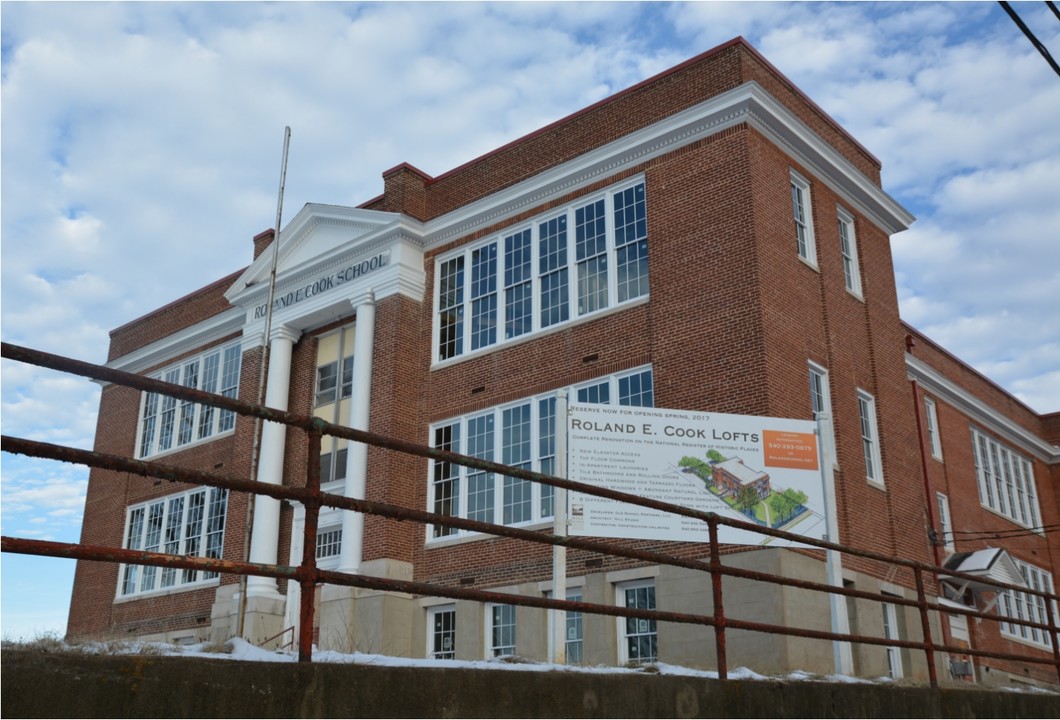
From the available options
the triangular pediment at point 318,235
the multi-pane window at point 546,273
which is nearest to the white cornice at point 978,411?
the multi-pane window at point 546,273

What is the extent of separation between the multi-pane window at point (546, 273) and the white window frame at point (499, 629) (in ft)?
19.5

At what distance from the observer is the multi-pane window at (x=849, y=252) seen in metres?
24.0

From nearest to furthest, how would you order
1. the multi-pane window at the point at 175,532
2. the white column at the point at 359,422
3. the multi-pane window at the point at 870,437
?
the multi-pane window at the point at 870,437 < the white column at the point at 359,422 < the multi-pane window at the point at 175,532

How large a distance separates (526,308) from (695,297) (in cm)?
455

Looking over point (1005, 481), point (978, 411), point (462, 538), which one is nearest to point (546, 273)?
point (462, 538)

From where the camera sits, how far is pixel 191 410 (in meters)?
31.9

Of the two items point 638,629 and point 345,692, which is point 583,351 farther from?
point 345,692

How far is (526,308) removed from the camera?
2353cm

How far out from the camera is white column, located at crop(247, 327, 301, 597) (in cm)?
2567

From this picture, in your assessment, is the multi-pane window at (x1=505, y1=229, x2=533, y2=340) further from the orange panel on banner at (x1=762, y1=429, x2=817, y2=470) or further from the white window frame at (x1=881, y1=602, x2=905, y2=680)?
the white window frame at (x1=881, y1=602, x2=905, y2=680)

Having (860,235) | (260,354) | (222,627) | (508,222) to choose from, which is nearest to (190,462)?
(260,354)

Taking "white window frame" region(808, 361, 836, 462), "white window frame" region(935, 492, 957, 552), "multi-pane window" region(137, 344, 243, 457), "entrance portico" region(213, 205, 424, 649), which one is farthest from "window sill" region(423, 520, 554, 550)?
"white window frame" region(935, 492, 957, 552)

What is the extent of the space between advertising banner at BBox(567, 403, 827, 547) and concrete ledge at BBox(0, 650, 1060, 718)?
6633 millimetres

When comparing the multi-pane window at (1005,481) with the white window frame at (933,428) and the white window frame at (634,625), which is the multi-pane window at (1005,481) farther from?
the white window frame at (634,625)
